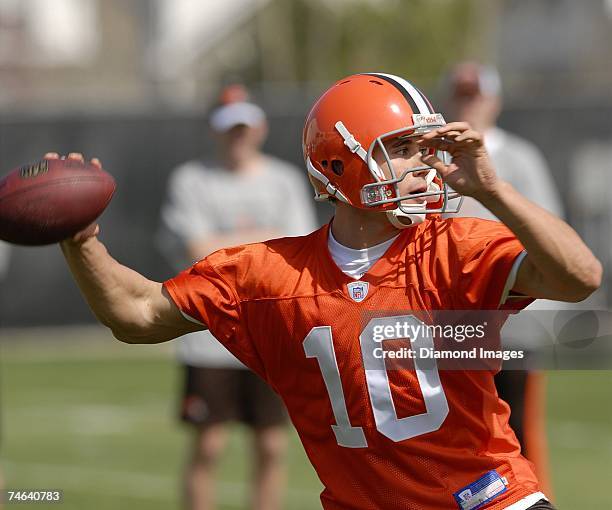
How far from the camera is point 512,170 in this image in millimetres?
5766

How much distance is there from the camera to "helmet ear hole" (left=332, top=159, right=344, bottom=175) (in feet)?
11.8

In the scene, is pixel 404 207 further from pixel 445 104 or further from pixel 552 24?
pixel 552 24

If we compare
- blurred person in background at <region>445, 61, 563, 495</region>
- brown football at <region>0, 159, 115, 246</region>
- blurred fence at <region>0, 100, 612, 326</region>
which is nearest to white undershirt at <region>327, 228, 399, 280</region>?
brown football at <region>0, 159, 115, 246</region>

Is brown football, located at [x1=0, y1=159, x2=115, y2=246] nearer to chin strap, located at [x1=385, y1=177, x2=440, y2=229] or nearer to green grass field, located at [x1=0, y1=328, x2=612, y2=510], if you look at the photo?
chin strap, located at [x1=385, y1=177, x2=440, y2=229]

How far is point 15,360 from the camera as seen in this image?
12.9 m

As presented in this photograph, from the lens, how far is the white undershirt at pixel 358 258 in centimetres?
355

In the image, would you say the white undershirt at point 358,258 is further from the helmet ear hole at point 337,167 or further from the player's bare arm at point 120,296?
the player's bare arm at point 120,296

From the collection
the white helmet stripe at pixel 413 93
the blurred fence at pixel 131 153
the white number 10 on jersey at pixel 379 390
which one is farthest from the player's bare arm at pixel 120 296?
the blurred fence at pixel 131 153

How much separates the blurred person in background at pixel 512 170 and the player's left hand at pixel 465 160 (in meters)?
2.39

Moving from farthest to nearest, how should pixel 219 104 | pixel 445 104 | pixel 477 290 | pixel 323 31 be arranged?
pixel 323 31
pixel 219 104
pixel 445 104
pixel 477 290

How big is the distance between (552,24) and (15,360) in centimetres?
2350


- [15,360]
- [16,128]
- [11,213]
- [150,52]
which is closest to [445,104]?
[11,213]

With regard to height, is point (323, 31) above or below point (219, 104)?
above

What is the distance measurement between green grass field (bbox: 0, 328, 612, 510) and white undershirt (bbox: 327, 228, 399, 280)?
3373 millimetres
